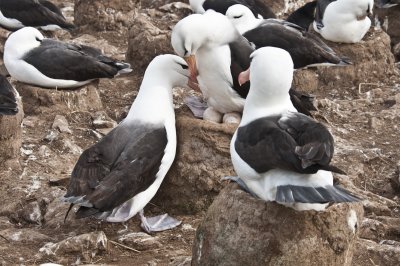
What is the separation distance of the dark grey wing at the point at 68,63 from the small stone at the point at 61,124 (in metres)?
0.69

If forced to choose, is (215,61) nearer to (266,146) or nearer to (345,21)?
(266,146)

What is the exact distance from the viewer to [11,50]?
424 inches

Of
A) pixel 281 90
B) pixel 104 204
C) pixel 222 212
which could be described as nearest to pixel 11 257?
pixel 104 204

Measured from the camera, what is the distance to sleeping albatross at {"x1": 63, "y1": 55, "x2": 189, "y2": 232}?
7438mm

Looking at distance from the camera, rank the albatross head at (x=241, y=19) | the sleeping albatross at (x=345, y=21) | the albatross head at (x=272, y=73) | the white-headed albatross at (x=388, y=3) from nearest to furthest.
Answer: the albatross head at (x=272, y=73)
the albatross head at (x=241, y=19)
the sleeping albatross at (x=345, y=21)
the white-headed albatross at (x=388, y=3)

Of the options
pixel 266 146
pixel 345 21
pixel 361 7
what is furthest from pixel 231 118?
pixel 361 7

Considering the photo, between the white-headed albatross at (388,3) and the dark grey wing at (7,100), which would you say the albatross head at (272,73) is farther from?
the white-headed albatross at (388,3)

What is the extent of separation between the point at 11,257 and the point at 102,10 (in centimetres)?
736

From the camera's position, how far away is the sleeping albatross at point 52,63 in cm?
1052

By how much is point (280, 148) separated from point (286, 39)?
4.76 m

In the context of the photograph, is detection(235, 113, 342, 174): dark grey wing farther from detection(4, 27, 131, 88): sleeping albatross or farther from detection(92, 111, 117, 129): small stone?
detection(4, 27, 131, 88): sleeping albatross

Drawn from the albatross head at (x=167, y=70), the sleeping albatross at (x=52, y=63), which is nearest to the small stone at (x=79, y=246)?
the albatross head at (x=167, y=70)

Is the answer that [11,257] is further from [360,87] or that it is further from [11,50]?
[360,87]

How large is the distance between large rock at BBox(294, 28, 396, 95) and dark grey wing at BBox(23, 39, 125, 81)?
2658 mm
